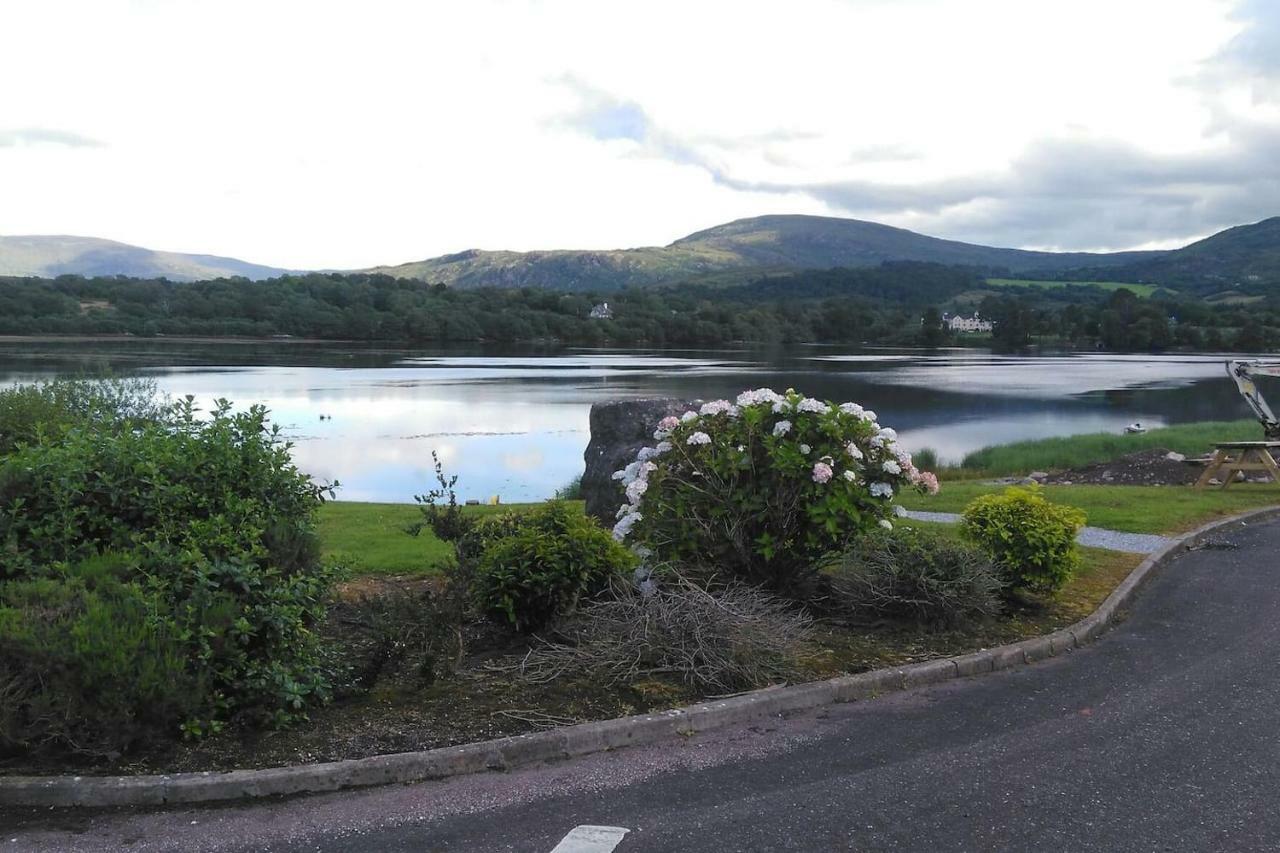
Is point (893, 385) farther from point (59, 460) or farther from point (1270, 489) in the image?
point (59, 460)

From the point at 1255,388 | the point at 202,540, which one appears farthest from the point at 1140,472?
the point at 202,540

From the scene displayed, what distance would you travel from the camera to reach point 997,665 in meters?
6.95

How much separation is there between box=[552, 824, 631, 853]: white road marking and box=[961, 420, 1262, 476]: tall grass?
75.7 ft

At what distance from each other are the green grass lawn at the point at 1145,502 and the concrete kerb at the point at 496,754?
24.0 feet

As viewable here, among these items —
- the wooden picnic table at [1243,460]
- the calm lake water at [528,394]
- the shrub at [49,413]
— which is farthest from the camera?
the calm lake water at [528,394]

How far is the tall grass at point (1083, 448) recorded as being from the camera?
27016 mm

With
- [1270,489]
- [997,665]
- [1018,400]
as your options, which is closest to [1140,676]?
[997,665]

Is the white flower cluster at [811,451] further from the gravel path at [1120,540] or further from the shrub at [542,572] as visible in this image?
the gravel path at [1120,540]

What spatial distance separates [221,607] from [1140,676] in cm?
580

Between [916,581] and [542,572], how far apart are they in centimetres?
291

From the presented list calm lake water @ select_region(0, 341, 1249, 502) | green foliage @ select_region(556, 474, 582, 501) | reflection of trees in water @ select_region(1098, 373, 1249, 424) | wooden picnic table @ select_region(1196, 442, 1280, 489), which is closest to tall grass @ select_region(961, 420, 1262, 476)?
calm lake water @ select_region(0, 341, 1249, 502)

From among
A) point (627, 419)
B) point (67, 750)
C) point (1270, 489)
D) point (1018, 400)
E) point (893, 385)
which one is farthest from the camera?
point (893, 385)

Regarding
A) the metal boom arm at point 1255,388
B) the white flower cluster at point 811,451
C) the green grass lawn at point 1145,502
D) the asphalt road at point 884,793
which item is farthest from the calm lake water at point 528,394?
the asphalt road at point 884,793

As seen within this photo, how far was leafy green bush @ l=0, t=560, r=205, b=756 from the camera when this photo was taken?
15.5 feet
